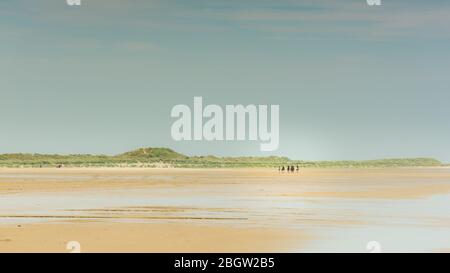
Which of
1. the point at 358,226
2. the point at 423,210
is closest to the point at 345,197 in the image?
the point at 423,210

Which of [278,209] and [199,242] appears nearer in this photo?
[199,242]

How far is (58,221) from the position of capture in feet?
83.0

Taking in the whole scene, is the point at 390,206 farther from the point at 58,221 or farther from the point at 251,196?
the point at 58,221

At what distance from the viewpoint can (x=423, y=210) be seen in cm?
2977
